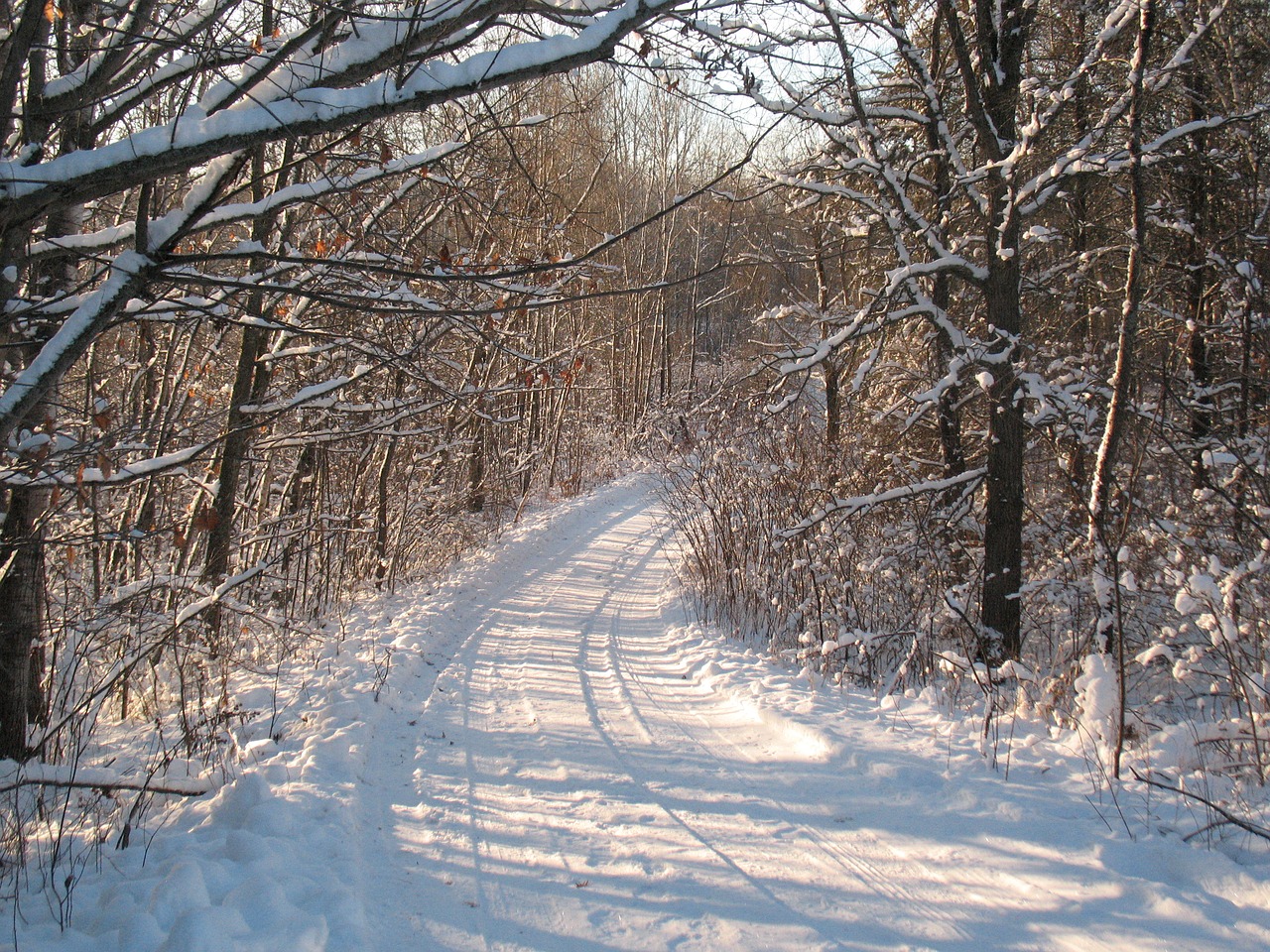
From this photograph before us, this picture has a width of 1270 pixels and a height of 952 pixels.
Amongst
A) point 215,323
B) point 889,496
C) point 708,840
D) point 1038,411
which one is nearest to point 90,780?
point 215,323

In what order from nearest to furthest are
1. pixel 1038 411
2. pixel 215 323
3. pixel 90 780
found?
pixel 90 780 < pixel 215 323 < pixel 1038 411

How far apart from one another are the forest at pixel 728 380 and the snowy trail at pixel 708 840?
614 mm

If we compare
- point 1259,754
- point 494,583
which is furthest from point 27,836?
point 494,583

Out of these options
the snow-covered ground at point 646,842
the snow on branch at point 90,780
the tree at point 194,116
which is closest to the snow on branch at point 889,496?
the snow-covered ground at point 646,842

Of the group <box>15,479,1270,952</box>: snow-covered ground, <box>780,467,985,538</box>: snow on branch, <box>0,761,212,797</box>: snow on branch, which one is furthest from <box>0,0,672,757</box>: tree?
<box>780,467,985,538</box>: snow on branch

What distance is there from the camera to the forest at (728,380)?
9.36 ft

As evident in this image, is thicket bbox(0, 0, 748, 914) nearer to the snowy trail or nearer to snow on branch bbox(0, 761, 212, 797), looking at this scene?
snow on branch bbox(0, 761, 212, 797)

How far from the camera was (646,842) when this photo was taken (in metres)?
3.51

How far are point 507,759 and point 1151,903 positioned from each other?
3209mm

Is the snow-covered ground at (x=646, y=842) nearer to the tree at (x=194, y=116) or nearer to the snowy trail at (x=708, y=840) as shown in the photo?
the snowy trail at (x=708, y=840)

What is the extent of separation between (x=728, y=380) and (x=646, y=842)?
18.1 feet

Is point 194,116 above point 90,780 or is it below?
above

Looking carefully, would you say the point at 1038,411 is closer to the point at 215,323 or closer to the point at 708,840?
the point at 708,840

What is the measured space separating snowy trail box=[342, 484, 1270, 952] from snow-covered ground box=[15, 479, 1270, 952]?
0.01 metres
